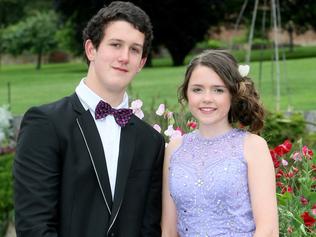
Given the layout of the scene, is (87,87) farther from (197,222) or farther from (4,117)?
(4,117)

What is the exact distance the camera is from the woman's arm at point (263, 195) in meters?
2.78

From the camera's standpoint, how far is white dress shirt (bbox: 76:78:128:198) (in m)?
2.85

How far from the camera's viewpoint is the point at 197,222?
2.93 metres

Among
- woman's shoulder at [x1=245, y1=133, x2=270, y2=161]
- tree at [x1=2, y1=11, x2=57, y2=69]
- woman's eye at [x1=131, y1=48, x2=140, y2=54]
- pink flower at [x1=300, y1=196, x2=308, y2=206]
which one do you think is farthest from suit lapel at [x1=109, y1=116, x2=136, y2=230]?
tree at [x1=2, y1=11, x2=57, y2=69]

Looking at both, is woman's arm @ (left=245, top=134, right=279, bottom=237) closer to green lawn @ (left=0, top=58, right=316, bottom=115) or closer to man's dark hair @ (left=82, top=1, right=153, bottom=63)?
man's dark hair @ (left=82, top=1, right=153, bottom=63)

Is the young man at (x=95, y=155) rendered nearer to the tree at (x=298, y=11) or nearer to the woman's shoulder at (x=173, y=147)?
the woman's shoulder at (x=173, y=147)

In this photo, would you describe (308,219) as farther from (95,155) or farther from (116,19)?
(116,19)

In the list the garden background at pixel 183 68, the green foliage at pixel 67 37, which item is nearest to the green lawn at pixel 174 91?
the garden background at pixel 183 68

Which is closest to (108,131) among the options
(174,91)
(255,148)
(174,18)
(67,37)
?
(255,148)

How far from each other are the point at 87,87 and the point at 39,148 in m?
0.30

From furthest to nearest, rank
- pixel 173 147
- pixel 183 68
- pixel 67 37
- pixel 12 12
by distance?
pixel 12 12
pixel 67 37
pixel 183 68
pixel 173 147

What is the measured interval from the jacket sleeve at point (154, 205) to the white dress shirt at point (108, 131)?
18cm

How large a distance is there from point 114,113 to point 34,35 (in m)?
49.1

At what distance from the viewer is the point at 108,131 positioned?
2.89 m
